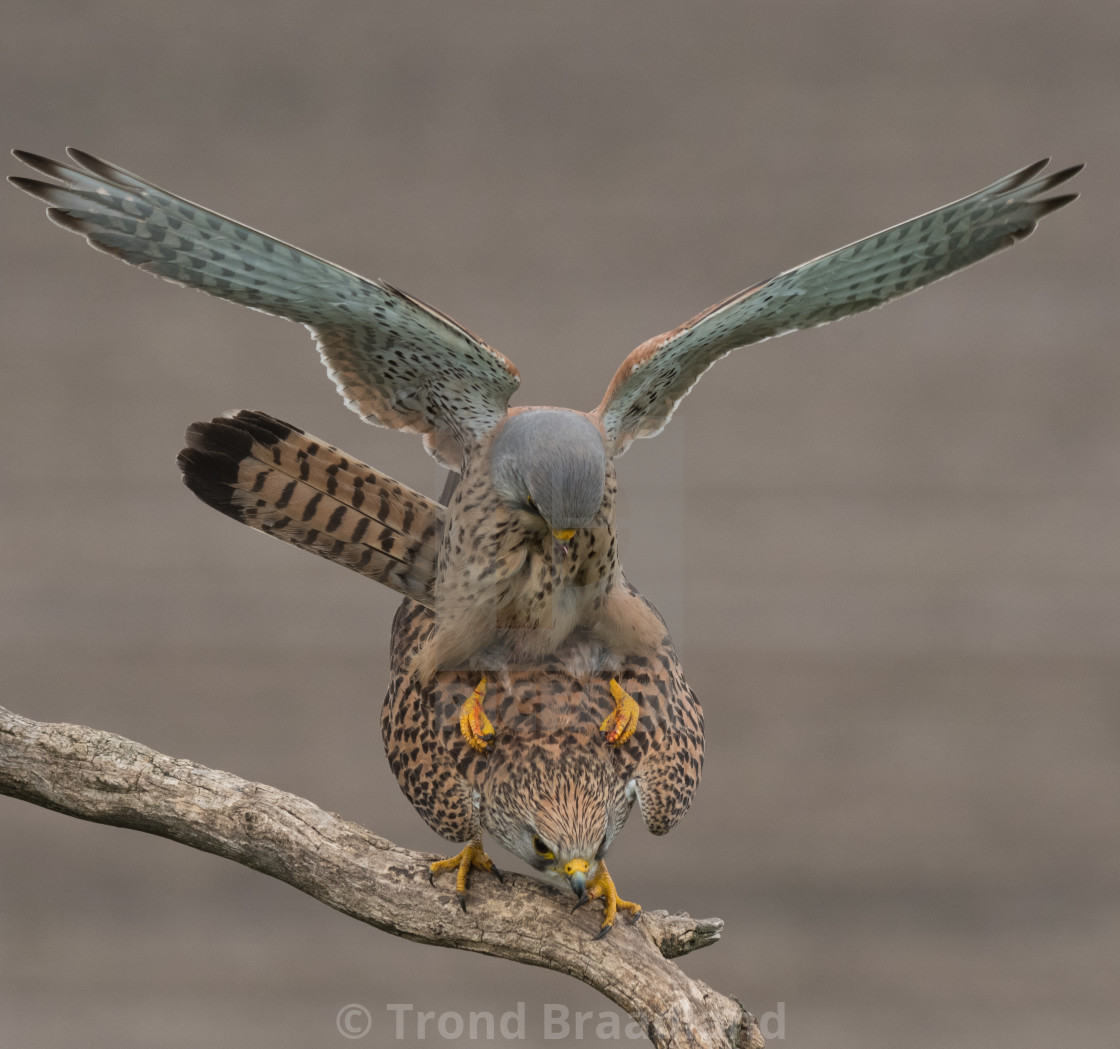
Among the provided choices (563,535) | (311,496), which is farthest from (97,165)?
(563,535)

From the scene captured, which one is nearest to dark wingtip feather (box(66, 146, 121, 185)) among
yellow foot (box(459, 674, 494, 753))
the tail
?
the tail

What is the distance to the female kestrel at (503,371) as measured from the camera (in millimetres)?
1672

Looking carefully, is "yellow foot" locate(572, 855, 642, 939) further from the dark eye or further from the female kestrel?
the female kestrel

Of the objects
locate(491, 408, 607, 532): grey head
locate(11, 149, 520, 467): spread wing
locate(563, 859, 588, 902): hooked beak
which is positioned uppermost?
locate(11, 149, 520, 467): spread wing

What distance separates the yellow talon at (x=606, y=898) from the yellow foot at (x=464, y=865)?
166 mm

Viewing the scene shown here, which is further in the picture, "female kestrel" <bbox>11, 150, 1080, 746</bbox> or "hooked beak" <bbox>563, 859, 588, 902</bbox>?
"hooked beak" <bbox>563, 859, 588, 902</bbox>

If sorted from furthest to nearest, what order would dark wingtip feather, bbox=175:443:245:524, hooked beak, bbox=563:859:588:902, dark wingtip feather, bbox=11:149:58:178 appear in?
dark wingtip feather, bbox=175:443:245:524, hooked beak, bbox=563:859:588:902, dark wingtip feather, bbox=11:149:58:178

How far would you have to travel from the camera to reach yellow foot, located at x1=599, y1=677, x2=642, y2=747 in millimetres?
1961

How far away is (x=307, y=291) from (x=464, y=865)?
3.14 feet

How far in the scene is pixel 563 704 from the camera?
6.48 feet

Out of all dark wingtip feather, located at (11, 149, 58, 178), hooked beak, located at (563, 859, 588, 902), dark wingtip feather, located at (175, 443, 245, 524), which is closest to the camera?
dark wingtip feather, located at (11, 149, 58, 178)

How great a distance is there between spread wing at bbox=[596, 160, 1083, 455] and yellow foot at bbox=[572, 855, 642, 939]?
0.70 meters

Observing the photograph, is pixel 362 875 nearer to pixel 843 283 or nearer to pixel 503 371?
pixel 503 371

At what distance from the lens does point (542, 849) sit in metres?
1.84
